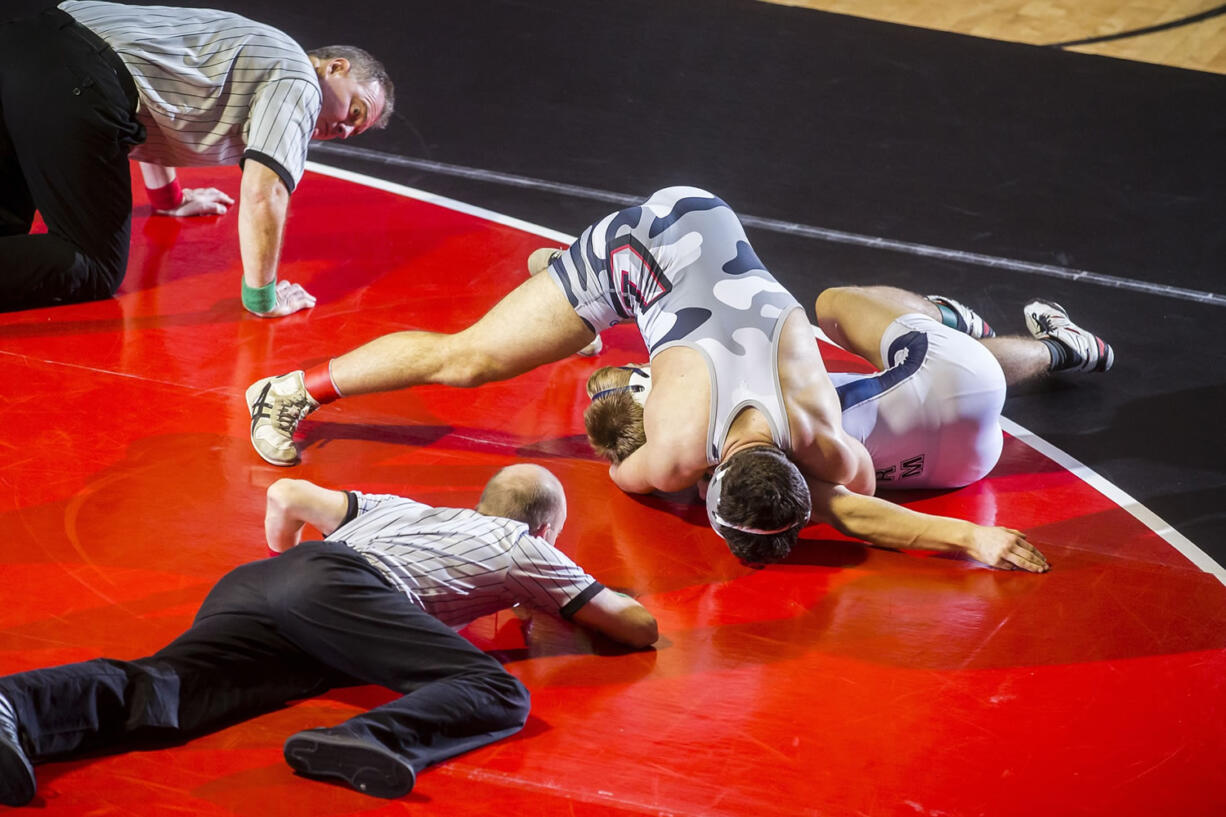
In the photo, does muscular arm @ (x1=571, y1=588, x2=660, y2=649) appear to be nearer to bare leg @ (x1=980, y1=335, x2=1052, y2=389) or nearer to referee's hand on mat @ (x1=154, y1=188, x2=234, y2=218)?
bare leg @ (x1=980, y1=335, x2=1052, y2=389)

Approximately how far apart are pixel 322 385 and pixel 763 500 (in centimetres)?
149

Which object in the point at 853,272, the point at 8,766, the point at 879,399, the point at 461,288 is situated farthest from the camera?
the point at 853,272

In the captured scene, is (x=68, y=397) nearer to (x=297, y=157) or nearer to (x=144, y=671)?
(x=297, y=157)

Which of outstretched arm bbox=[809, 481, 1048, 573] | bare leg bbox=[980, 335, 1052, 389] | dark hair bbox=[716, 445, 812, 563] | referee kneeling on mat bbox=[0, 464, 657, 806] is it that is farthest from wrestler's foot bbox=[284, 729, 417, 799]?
bare leg bbox=[980, 335, 1052, 389]

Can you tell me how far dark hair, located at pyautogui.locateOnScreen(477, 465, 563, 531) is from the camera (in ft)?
10.6

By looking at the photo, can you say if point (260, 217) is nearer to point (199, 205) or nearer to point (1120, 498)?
point (199, 205)

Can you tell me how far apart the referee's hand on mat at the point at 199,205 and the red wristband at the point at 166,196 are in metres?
0.02

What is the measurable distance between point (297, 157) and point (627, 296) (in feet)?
4.60

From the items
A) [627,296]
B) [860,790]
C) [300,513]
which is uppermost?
[627,296]

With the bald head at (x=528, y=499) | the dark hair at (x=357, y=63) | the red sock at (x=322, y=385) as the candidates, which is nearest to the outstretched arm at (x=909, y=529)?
the bald head at (x=528, y=499)

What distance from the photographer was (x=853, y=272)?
5582 millimetres

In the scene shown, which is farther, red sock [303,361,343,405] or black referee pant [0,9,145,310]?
black referee pant [0,9,145,310]

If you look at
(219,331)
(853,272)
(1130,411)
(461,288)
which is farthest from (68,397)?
(1130,411)

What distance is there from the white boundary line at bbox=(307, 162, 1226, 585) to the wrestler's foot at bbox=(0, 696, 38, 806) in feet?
9.94
